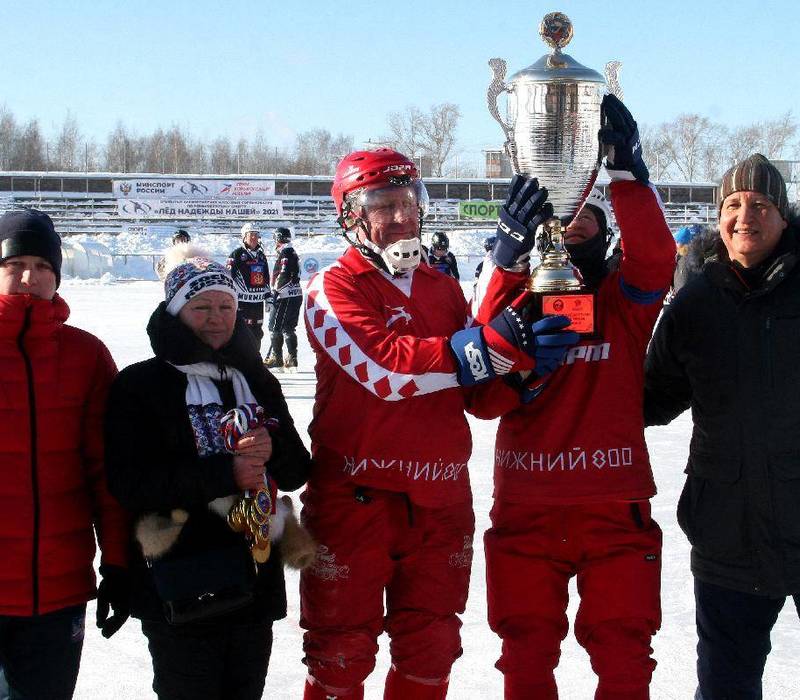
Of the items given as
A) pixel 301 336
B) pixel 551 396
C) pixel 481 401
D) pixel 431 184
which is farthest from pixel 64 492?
pixel 431 184

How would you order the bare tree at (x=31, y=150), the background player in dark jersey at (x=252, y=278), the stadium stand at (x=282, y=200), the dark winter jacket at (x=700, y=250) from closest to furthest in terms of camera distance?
the dark winter jacket at (x=700, y=250)
the background player in dark jersey at (x=252, y=278)
the stadium stand at (x=282, y=200)
the bare tree at (x=31, y=150)

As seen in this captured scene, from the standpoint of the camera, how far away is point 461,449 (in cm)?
268

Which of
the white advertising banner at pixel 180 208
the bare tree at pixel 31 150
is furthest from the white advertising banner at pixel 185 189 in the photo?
the bare tree at pixel 31 150

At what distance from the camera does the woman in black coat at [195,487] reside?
236 centimetres

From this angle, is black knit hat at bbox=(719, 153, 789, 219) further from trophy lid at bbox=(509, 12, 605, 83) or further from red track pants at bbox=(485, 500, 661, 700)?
red track pants at bbox=(485, 500, 661, 700)

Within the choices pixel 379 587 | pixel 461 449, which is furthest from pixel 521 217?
pixel 379 587

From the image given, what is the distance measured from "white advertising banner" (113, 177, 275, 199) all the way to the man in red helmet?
3893 centimetres

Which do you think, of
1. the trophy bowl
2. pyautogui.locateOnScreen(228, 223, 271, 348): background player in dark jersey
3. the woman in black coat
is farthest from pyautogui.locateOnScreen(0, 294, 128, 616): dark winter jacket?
pyautogui.locateOnScreen(228, 223, 271, 348): background player in dark jersey

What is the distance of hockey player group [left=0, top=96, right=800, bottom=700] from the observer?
8.16ft

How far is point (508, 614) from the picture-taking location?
8.63ft

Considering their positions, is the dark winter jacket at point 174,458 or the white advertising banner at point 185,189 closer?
the dark winter jacket at point 174,458

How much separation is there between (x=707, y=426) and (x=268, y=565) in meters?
1.28

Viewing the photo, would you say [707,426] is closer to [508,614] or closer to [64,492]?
[508,614]

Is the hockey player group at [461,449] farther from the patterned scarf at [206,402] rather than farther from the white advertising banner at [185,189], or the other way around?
the white advertising banner at [185,189]
